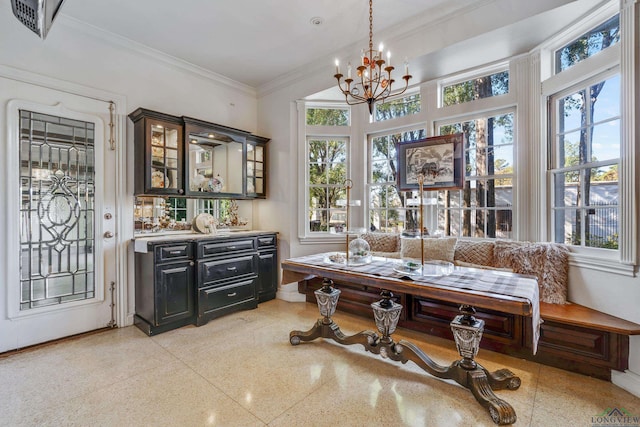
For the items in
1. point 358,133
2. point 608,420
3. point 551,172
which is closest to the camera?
point 608,420

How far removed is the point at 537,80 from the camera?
2863 millimetres

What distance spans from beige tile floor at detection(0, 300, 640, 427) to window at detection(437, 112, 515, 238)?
52.7 inches

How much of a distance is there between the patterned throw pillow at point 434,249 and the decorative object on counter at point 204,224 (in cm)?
234

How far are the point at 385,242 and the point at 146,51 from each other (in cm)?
358

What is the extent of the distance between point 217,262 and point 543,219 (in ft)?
11.2

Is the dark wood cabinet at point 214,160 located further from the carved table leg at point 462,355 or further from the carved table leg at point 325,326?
the carved table leg at point 462,355

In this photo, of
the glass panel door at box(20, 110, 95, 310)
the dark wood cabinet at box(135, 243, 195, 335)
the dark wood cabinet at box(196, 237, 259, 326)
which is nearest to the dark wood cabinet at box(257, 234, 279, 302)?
the dark wood cabinet at box(196, 237, 259, 326)

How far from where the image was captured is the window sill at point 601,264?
82.6 inches

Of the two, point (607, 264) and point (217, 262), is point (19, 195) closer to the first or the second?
point (217, 262)

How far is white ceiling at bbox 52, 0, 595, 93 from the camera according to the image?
2650 millimetres

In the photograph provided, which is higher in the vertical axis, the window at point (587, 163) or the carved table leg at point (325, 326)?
the window at point (587, 163)

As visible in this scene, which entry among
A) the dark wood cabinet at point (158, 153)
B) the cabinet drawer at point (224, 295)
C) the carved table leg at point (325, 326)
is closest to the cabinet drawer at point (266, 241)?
the cabinet drawer at point (224, 295)

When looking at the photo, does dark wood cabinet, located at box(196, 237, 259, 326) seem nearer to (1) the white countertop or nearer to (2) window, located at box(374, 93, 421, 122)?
(1) the white countertop

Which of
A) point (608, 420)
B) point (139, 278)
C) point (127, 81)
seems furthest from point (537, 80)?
point (139, 278)
